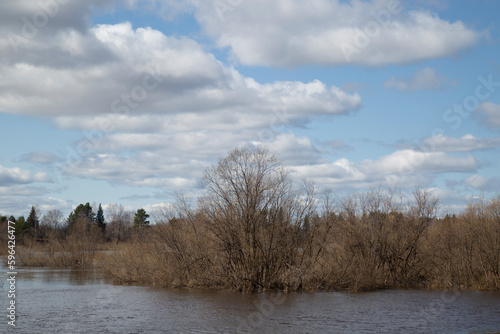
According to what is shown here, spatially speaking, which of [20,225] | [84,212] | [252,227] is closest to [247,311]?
[252,227]

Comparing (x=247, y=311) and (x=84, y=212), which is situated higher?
(x=84, y=212)

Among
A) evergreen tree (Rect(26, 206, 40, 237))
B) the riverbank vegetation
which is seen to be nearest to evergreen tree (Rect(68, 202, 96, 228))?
evergreen tree (Rect(26, 206, 40, 237))

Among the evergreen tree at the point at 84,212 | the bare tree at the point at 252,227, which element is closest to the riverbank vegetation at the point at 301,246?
the bare tree at the point at 252,227

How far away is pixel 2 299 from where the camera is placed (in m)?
34.1

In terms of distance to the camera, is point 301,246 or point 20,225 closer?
point 301,246

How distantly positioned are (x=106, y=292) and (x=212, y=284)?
27.6 ft

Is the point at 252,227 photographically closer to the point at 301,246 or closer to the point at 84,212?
the point at 301,246

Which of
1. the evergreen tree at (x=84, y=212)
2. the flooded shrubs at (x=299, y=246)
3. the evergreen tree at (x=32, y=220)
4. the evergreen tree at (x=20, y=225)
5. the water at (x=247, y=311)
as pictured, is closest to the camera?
the water at (x=247, y=311)

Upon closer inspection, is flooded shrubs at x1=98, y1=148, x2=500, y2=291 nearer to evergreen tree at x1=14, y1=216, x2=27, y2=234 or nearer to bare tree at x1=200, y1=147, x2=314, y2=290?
bare tree at x1=200, y1=147, x2=314, y2=290

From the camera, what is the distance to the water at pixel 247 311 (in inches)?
950

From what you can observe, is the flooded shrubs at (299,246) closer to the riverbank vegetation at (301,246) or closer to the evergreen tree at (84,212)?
the riverbank vegetation at (301,246)

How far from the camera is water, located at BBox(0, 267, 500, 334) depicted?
950 inches

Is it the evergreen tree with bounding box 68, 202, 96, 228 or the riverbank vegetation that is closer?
the riverbank vegetation

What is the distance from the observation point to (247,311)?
28812mm
